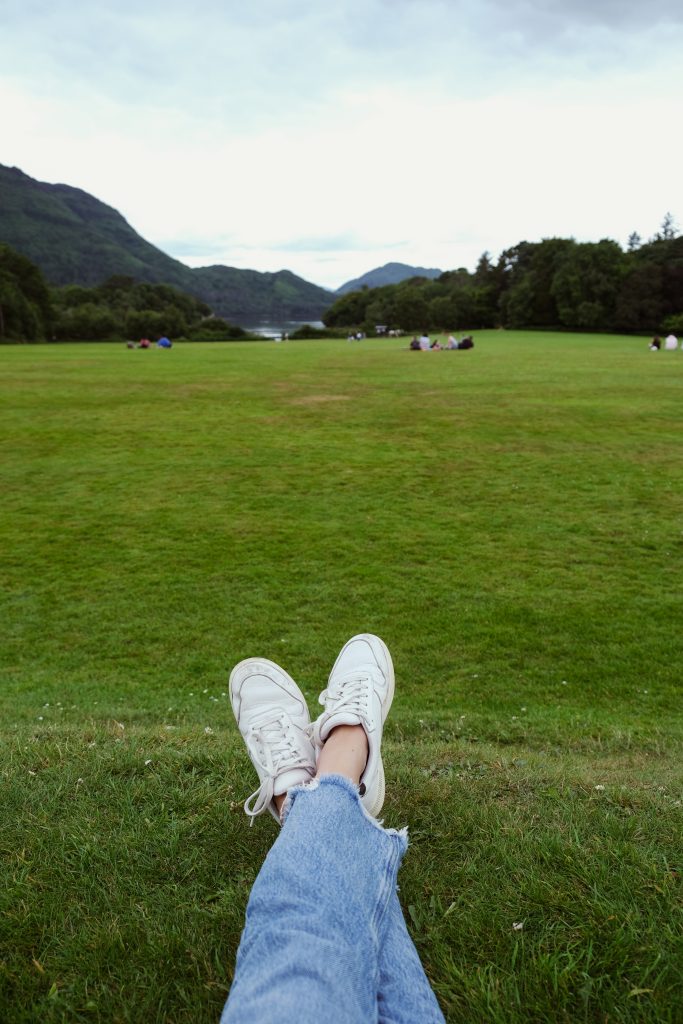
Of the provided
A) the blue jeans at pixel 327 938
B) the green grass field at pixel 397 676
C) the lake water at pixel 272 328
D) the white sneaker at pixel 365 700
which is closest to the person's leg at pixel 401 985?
the blue jeans at pixel 327 938

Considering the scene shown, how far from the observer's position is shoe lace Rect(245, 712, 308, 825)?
2.22 m

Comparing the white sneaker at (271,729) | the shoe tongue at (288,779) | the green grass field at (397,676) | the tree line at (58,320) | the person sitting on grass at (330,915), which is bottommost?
the green grass field at (397,676)

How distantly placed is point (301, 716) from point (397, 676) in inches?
107

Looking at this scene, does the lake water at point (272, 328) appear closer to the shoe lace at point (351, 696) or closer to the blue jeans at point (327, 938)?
the shoe lace at point (351, 696)

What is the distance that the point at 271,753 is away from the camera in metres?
2.41

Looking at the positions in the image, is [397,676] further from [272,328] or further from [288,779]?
[272,328]

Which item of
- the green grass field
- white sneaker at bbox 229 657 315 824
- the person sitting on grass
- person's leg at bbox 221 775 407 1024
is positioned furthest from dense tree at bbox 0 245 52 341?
person's leg at bbox 221 775 407 1024

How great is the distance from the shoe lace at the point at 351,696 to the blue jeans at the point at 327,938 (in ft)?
2.23

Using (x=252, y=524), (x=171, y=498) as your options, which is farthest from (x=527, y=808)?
(x=171, y=498)

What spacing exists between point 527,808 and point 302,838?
1.30 meters

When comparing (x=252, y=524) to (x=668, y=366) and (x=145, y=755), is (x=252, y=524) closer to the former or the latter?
(x=145, y=755)

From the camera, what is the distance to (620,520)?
8.95m

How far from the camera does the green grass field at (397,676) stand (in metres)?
1.85

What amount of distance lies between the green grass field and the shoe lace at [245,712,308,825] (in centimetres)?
24
